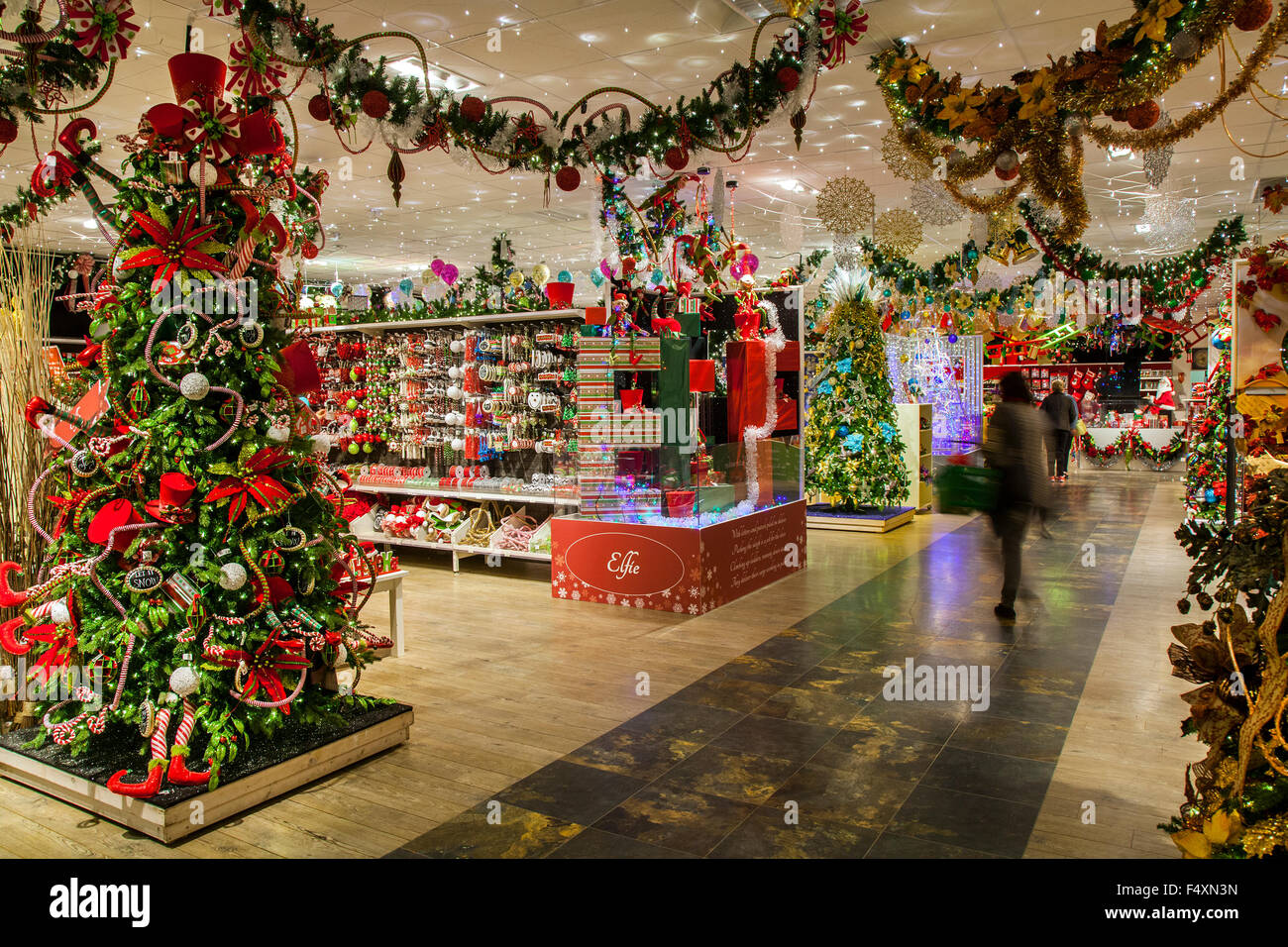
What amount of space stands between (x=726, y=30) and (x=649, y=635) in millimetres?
3892

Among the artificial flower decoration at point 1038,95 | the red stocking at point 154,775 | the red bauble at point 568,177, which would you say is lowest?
the red stocking at point 154,775

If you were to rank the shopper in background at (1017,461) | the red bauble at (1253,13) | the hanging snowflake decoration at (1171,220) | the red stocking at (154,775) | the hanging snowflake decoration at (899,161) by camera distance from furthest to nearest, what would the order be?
the hanging snowflake decoration at (1171,220), the shopper in background at (1017,461), the hanging snowflake decoration at (899,161), the red stocking at (154,775), the red bauble at (1253,13)

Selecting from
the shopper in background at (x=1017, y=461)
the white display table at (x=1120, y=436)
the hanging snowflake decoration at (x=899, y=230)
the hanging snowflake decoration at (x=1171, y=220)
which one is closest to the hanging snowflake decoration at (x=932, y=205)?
the hanging snowflake decoration at (x=899, y=230)

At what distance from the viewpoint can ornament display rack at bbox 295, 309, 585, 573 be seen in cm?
700

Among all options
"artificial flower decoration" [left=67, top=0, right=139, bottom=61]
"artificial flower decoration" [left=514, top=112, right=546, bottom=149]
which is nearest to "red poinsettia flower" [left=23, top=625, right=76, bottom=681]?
"artificial flower decoration" [left=67, top=0, right=139, bottom=61]

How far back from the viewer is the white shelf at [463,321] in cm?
688

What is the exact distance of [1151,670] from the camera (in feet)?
15.5

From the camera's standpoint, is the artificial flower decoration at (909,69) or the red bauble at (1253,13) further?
the artificial flower decoration at (909,69)

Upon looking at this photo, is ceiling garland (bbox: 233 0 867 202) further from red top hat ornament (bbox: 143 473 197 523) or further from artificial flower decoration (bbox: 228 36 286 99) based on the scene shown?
red top hat ornament (bbox: 143 473 197 523)

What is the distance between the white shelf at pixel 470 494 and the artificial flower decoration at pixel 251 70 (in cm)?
371

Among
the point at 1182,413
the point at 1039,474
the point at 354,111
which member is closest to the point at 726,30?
the point at 354,111

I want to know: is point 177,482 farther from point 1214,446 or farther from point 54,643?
point 1214,446

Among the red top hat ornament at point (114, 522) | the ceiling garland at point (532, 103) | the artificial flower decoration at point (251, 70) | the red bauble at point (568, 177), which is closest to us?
the red top hat ornament at point (114, 522)

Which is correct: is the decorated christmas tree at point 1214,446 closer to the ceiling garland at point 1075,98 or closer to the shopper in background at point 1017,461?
the shopper in background at point 1017,461
